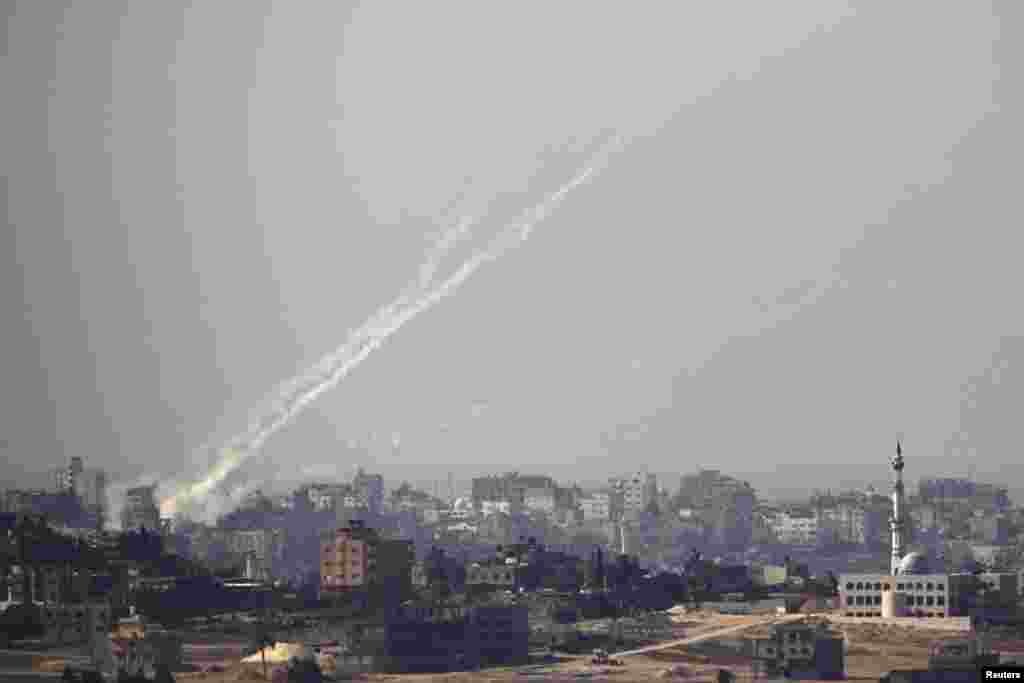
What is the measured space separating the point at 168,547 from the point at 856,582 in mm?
29464

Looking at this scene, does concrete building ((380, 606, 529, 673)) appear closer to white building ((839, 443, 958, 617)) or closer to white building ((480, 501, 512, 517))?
white building ((839, 443, 958, 617))

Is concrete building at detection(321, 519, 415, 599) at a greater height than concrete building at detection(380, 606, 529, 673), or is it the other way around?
concrete building at detection(321, 519, 415, 599)

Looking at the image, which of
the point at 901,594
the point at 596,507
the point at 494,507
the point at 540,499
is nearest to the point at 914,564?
the point at 901,594

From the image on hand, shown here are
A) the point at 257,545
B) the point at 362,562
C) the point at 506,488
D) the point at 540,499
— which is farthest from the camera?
the point at 506,488

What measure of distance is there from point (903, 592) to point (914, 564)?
288 cm

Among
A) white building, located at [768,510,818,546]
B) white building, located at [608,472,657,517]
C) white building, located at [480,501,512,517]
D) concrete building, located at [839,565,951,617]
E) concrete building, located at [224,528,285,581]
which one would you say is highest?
white building, located at [608,472,657,517]

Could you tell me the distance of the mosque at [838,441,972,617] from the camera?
341 feet

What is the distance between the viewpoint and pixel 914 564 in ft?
353

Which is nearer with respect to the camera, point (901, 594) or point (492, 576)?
point (901, 594)

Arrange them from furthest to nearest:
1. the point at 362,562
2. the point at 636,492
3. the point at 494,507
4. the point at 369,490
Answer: the point at 636,492, the point at 494,507, the point at 369,490, the point at 362,562

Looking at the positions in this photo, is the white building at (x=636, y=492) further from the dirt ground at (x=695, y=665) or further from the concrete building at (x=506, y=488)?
the dirt ground at (x=695, y=665)

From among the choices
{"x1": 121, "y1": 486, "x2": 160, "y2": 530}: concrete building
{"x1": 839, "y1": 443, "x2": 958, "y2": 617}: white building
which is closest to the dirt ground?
{"x1": 839, "y1": 443, "x2": 958, "y2": 617}: white building

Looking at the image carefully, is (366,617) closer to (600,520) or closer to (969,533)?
(969,533)

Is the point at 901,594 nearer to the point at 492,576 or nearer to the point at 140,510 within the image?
the point at 492,576
